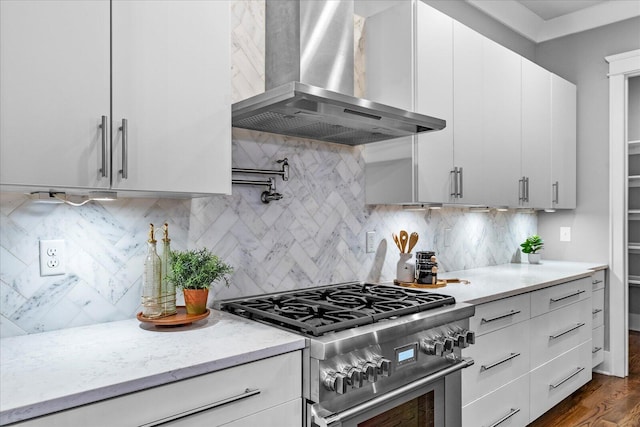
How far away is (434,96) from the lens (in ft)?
8.17

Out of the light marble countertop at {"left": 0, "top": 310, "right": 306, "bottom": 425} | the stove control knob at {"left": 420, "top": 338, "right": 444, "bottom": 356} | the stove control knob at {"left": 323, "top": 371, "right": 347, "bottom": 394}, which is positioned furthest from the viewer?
the stove control knob at {"left": 420, "top": 338, "right": 444, "bottom": 356}

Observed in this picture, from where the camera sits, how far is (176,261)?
167 cm

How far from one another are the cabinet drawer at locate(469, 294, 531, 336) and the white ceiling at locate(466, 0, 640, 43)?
7.46ft

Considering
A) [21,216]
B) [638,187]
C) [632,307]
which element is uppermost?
[638,187]

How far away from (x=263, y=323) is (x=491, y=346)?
129 centimetres

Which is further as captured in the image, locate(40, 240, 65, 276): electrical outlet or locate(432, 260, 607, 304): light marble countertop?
locate(432, 260, 607, 304): light marble countertop

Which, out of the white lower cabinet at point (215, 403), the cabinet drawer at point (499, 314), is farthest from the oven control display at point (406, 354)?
the cabinet drawer at point (499, 314)

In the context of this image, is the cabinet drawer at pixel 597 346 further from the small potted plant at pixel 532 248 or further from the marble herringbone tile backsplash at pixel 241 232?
the marble herringbone tile backsplash at pixel 241 232

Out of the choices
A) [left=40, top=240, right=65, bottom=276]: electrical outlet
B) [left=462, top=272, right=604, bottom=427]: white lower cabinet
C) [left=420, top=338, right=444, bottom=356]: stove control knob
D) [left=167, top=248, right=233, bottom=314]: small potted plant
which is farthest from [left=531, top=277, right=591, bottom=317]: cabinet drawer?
[left=40, top=240, right=65, bottom=276]: electrical outlet

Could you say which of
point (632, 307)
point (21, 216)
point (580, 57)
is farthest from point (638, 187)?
point (21, 216)

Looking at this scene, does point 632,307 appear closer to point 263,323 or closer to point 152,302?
point 263,323

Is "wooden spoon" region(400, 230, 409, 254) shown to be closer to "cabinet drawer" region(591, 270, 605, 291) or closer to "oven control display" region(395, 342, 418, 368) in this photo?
"oven control display" region(395, 342, 418, 368)

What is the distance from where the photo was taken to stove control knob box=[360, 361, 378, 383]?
1522mm

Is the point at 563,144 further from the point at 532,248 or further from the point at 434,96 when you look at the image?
the point at 434,96
